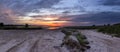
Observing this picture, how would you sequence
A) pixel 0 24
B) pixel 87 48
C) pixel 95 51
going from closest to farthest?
1. pixel 95 51
2. pixel 87 48
3. pixel 0 24

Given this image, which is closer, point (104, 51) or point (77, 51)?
point (77, 51)

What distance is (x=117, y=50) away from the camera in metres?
16.2

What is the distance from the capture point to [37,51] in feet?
47.6

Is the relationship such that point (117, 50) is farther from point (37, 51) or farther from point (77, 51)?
point (37, 51)

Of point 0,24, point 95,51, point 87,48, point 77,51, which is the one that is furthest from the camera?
point 0,24

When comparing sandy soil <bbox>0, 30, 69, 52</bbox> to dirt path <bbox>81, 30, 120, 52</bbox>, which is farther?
dirt path <bbox>81, 30, 120, 52</bbox>

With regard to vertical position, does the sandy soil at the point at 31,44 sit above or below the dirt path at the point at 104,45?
above

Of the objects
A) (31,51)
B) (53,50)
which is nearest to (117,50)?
(53,50)

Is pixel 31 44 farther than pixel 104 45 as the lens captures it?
No

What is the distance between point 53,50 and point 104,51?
107 inches

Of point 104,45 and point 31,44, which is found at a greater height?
point 31,44

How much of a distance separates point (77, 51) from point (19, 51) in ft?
9.42

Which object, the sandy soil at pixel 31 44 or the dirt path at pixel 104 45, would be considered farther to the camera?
the dirt path at pixel 104 45

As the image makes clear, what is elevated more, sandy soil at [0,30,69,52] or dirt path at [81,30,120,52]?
sandy soil at [0,30,69,52]
